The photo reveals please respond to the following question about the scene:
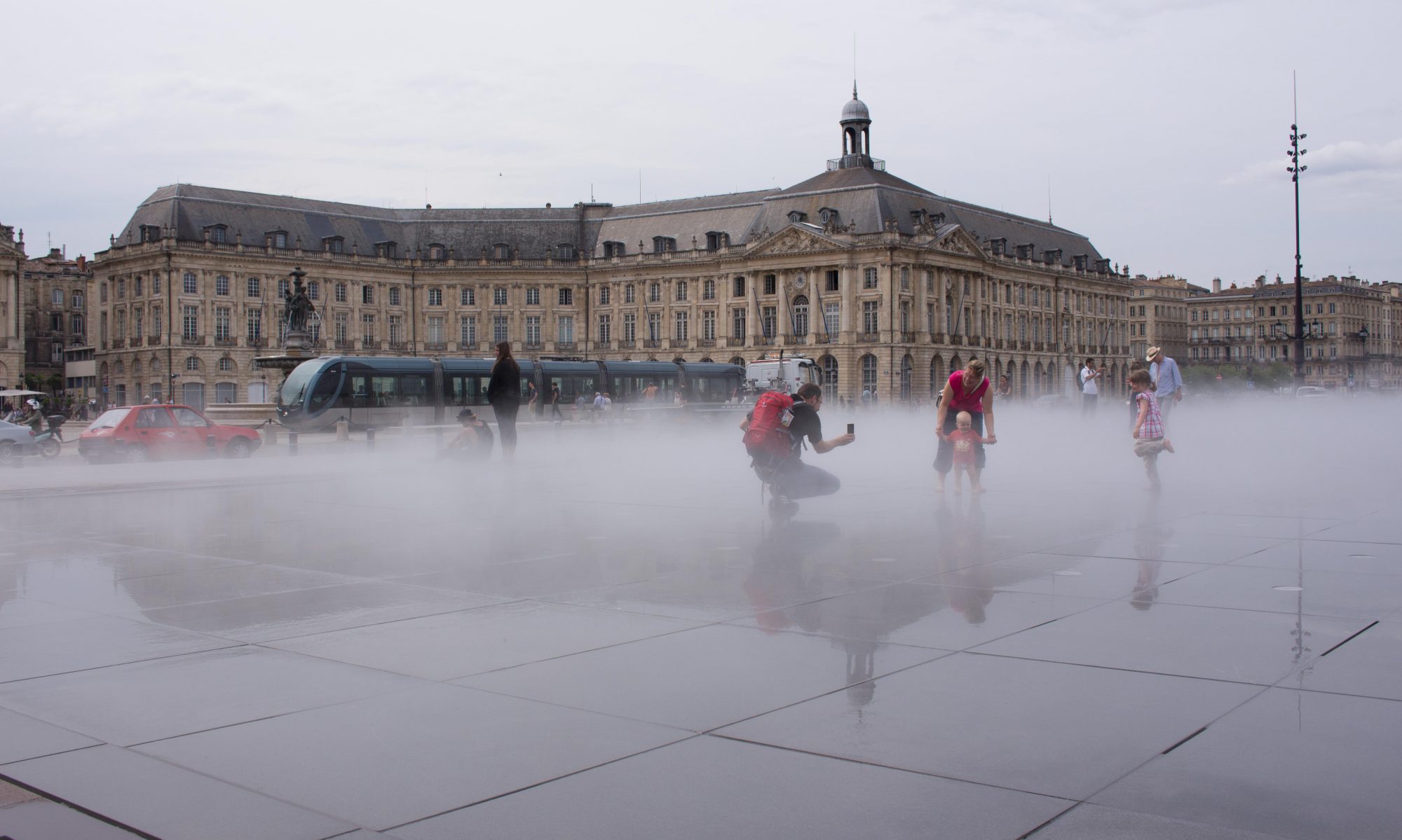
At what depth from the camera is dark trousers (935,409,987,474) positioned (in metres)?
14.6

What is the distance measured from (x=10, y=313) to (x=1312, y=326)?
142617 mm

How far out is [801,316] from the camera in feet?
329

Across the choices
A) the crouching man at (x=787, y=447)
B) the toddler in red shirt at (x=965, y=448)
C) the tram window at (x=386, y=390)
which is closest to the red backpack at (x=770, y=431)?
the crouching man at (x=787, y=447)

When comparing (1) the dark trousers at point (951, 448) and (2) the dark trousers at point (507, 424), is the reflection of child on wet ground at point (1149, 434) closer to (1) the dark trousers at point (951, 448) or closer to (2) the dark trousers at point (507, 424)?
(1) the dark trousers at point (951, 448)

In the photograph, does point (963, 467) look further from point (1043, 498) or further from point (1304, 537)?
point (1304, 537)

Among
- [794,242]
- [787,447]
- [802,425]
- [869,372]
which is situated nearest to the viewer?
[787,447]

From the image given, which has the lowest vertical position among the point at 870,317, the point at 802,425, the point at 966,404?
the point at 802,425

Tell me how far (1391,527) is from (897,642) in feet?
21.9

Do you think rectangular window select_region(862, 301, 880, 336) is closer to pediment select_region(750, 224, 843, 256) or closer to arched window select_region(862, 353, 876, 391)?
arched window select_region(862, 353, 876, 391)

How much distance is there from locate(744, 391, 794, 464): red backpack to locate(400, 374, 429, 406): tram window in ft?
118

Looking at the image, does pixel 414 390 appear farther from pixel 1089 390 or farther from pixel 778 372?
pixel 1089 390

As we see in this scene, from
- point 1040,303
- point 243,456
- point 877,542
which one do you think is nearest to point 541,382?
point 243,456

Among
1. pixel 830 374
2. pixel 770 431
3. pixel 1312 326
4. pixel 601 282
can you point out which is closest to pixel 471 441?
pixel 770 431

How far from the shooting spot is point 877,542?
1078 cm
